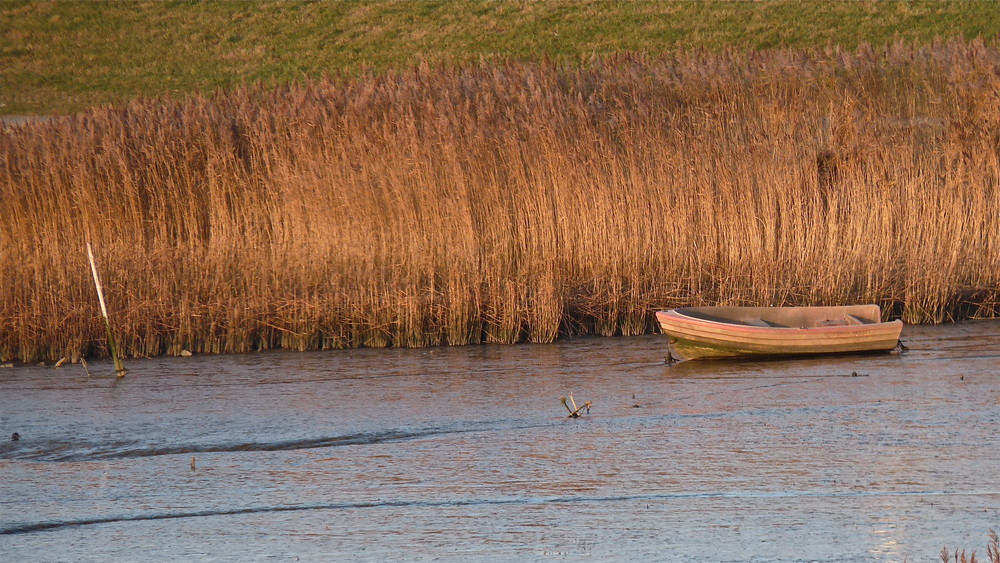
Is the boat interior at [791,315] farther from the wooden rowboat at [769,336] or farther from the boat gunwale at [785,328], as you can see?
the boat gunwale at [785,328]

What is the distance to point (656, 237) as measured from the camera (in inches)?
448

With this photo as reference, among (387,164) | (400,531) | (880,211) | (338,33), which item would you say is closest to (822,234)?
(880,211)

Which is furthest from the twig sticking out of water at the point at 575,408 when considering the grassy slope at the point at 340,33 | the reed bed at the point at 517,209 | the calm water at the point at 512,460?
the grassy slope at the point at 340,33

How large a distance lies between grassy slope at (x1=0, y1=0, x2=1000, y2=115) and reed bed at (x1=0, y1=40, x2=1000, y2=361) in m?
14.7

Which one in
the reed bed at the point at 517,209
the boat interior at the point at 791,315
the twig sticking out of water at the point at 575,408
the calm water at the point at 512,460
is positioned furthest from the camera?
the reed bed at the point at 517,209

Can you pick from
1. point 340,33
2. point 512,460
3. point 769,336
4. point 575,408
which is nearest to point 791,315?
point 769,336

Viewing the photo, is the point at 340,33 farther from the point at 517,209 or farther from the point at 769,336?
the point at 769,336

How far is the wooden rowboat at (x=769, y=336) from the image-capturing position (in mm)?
9469

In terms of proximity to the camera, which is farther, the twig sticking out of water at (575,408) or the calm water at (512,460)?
the twig sticking out of water at (575,408)

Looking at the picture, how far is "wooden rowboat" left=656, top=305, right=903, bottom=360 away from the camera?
9.47 meters

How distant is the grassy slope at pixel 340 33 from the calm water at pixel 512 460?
61.2ft

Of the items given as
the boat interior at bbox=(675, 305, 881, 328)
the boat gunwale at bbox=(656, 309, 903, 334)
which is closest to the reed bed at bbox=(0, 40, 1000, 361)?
the boat interior at bbox=(675, 305, 881, 328)

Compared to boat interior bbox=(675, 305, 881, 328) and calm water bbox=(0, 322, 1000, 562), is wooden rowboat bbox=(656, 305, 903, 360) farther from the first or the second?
calm water bbox=(0, 322, 1000, 562)

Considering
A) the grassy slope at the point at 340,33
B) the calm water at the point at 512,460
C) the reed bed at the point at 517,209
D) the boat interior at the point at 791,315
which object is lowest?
the calm water at the point at 512,460
